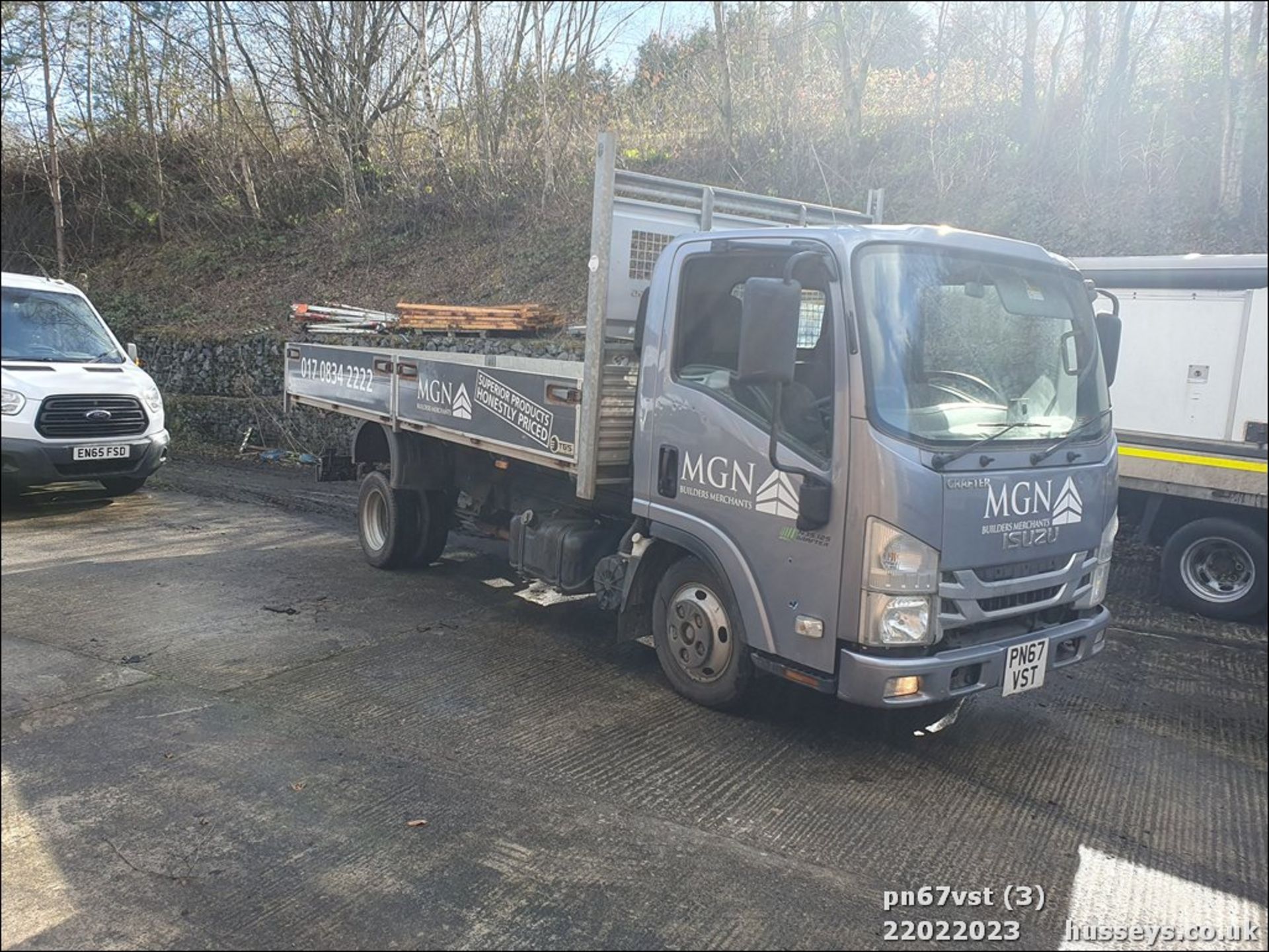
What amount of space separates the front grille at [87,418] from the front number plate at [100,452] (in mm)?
23

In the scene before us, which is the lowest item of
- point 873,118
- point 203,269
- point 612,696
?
point 612,696

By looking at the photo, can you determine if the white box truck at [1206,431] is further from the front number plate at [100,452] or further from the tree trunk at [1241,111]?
the front number plate at [100,452]

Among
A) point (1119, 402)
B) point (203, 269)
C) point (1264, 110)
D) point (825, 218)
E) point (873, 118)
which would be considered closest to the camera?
point (1264, 110)

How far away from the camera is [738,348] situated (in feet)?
14.0

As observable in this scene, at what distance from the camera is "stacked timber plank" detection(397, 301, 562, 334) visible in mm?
6316

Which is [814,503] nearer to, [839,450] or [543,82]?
[839,450]

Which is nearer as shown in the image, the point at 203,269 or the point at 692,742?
the point at 203,269

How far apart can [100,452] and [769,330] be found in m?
2.48

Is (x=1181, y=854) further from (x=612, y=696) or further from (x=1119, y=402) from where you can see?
(x=612, y=696)

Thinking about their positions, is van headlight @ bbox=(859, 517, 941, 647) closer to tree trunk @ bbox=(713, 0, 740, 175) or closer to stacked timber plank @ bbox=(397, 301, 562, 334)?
stacked timber plank @ bbox=(397, 301, 562, 334)

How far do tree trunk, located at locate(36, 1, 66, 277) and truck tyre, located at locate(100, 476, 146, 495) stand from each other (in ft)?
1.36

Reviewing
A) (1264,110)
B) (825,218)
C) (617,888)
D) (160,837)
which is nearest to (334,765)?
(160,837)

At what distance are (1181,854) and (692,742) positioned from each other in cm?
195

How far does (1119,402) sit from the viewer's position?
3051mm
